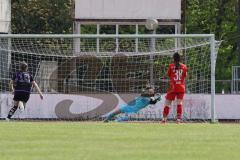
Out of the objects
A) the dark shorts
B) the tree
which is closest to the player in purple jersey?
the dark shorts

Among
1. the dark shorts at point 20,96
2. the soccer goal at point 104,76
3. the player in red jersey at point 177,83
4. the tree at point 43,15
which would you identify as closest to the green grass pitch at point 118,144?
the player in red jersey at point 177,83

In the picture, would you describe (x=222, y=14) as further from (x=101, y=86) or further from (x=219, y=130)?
(x=219, y=130)

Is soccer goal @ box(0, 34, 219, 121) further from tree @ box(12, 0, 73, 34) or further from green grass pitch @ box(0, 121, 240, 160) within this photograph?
tree @ box(12, 0, 73, 34)

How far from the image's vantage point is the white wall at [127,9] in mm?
36344

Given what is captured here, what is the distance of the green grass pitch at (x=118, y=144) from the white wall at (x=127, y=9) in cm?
1912

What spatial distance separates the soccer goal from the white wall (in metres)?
7.37

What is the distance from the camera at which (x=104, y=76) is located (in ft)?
91.7

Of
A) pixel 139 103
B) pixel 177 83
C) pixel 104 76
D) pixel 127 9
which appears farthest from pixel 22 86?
pixel 127 9

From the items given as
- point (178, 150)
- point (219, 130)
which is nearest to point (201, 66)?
point (219, 130)

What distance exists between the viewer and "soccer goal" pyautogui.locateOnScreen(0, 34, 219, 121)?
89.7 ft

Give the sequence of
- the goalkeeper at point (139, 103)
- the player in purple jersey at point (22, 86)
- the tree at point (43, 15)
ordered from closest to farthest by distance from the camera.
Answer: the player in purple jersey at point (22, 86)
the goalkeeper at point (139, 103)
the tree at point (43, 15)

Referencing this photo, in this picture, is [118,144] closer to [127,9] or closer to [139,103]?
[139,103]

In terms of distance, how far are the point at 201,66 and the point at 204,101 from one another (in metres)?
1.33

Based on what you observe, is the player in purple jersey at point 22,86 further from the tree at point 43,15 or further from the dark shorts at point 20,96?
the tree at point 43,15
